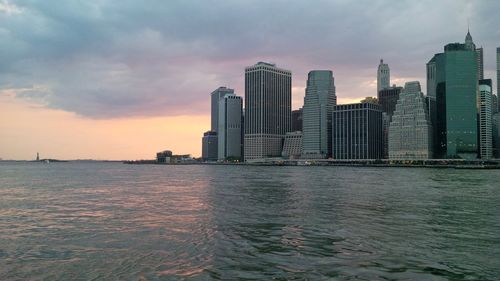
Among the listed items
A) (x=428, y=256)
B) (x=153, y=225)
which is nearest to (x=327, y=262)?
(x=428, y=256)

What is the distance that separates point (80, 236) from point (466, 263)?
22842 millimetres

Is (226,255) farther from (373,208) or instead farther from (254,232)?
(373,208)

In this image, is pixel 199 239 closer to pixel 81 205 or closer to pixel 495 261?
pixel 495 261

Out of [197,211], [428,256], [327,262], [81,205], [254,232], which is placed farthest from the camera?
[81,205]

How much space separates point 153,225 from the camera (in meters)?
33.2

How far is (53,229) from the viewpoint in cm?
3161

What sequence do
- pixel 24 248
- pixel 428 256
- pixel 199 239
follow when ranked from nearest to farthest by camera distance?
pixel 428 256 → pixel 24 248 → pixel 199 239

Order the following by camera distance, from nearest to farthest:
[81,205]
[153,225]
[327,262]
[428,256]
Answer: [327,262]
[428,256]
[153,225]
[81,205]

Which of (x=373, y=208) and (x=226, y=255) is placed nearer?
(x=226, y=255)

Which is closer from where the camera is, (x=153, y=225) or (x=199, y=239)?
(x=199, y=239)

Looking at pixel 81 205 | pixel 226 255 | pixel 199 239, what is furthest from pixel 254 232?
pixel 81 205

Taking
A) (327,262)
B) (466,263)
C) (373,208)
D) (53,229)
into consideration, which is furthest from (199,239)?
(373,208)

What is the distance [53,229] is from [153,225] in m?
7.03

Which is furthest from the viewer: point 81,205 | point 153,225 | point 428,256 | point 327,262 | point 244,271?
point 81,205
